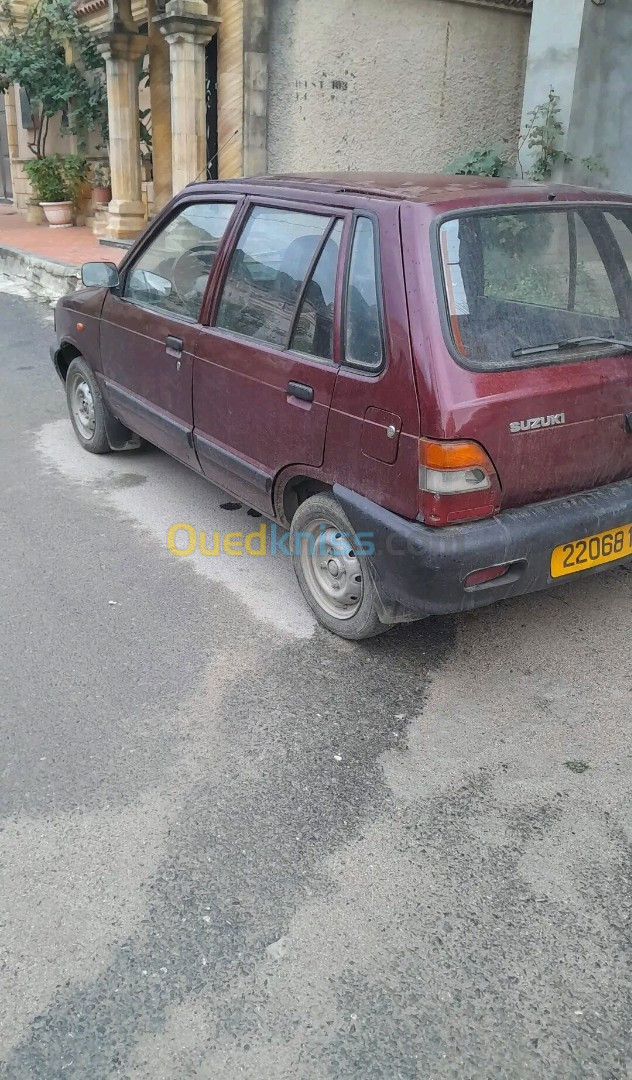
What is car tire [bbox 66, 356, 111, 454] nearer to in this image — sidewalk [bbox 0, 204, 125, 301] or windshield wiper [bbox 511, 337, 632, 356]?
windshield wiper [bbox 511, 337, 632, 356]

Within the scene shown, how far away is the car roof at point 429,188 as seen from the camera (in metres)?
3.14

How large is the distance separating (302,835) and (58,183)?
54.4ft

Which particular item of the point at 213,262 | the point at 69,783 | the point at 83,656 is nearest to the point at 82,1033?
the point at 69,783

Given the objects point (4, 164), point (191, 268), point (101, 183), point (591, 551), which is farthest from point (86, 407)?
point (4, 164)

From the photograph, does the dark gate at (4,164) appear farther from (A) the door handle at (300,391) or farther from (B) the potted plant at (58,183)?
(A) the door handle at (300,391)

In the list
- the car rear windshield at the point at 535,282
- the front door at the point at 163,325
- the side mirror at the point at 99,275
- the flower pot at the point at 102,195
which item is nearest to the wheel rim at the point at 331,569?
the car rear windshield at the point at 535,282

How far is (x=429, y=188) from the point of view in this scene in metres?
3.29

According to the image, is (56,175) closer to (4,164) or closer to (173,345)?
(4,164)

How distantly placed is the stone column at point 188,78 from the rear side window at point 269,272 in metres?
7.85

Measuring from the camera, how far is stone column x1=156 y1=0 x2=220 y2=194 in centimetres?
1089

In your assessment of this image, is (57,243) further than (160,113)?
Yes

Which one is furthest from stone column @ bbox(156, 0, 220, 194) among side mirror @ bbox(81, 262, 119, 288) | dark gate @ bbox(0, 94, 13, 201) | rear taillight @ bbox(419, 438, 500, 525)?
dark gate @ bbox(0, 94, 13, 201)

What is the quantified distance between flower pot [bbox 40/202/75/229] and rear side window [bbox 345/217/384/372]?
15299 mm

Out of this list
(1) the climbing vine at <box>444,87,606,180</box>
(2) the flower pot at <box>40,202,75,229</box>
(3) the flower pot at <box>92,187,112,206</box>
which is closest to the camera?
(1) the climbing vine at <box>444,87,606,180</box>
